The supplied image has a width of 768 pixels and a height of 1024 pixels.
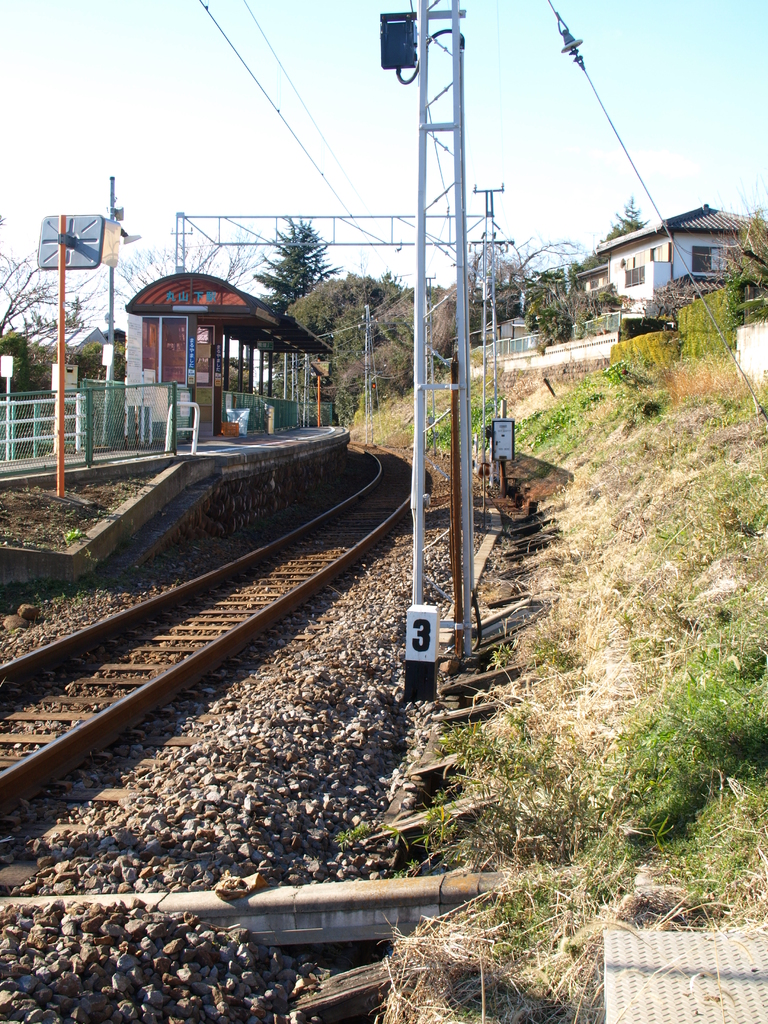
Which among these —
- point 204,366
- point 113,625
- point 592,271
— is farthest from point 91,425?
point 592,271

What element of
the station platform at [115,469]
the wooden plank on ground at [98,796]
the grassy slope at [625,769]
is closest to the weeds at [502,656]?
the grassy slope at [625,769]

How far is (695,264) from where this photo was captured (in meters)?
42.5

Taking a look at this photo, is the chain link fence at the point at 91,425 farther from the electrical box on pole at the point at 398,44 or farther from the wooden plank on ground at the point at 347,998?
the wooden plank on ground at the point at 347,998

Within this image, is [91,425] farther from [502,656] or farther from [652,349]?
[652,349]

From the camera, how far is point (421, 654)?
686 centimetres

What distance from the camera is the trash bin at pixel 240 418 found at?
2494 centimetres

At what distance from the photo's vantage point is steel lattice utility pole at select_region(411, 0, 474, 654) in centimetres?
726

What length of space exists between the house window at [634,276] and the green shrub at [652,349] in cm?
1639

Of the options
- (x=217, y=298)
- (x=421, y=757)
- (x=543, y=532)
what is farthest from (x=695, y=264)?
(x=421, y=757)

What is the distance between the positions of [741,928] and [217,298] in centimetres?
2034

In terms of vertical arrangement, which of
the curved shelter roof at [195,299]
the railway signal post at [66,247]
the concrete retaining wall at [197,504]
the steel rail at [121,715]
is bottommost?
the steel rail at [121,715]

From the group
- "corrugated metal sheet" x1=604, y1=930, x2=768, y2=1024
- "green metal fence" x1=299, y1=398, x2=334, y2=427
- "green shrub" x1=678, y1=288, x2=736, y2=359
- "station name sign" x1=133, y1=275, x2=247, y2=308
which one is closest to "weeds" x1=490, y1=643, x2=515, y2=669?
"corrugated metal sheet" x1=604, y1=930, x2=768, y2=1024

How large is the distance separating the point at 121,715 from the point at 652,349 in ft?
71.0

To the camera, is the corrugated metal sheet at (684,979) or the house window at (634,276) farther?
the house window at (634,276)
